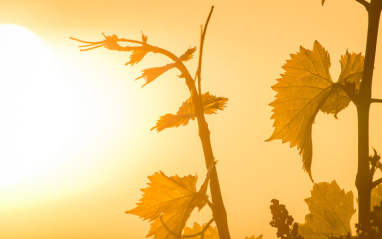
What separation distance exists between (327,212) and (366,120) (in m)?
0.31

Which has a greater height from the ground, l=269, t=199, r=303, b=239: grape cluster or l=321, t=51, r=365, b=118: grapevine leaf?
l=321, t=51, r=365, b=118: grapevine leaf

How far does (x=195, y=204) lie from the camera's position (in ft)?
3.08

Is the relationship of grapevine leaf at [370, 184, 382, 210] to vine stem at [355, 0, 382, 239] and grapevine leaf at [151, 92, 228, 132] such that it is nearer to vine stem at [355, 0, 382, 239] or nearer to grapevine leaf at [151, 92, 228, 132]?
vine stem at [355, 0, 382, 239]

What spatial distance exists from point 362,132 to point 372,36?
166 mm

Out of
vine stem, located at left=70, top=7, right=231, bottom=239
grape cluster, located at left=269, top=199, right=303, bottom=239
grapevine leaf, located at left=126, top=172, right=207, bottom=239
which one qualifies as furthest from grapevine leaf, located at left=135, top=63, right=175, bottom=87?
grape cluster, located at left=269, top=199, right=303, bottom=239

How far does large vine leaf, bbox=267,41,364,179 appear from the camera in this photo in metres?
1.09

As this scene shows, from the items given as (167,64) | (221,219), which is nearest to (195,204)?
(221,219)

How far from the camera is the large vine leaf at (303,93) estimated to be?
1.09 m

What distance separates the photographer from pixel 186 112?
1029 millimetres

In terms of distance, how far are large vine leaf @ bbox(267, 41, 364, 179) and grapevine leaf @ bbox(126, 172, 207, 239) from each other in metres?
0.25

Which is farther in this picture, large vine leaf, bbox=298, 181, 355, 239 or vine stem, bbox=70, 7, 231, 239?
large vine leaf, bbox=298, 181, 355, 239

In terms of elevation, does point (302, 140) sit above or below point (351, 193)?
above

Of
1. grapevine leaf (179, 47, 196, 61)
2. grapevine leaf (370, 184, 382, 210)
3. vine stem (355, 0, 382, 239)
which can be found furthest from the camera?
grapevine leaf (370, 184, 382, 210)

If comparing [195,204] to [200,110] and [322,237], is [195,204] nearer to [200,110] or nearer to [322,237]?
[200,110]
